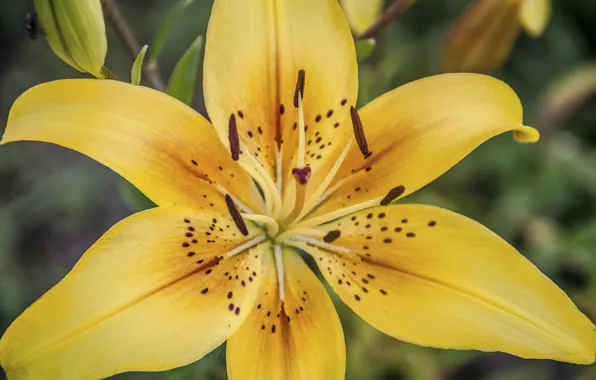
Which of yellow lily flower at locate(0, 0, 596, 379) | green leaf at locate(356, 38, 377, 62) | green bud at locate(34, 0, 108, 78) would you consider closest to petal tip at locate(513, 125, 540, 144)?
yellow lily flower at locate(0, 0, 596, 379)

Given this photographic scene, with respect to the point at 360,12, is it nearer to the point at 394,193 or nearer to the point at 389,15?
the point at 389,15

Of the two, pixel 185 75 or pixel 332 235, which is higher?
pixel 185 75

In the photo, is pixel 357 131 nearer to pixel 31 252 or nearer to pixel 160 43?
pixel 160 43

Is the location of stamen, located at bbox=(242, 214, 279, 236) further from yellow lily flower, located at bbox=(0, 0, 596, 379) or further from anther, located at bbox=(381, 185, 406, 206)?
anther, located at bbox=(381, 185, 406, 206)

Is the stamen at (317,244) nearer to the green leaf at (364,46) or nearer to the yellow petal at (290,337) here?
the yellow petal at (290,337)

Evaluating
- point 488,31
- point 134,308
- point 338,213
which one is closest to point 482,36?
point 488,31

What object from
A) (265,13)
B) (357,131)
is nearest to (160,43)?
(265,13)
